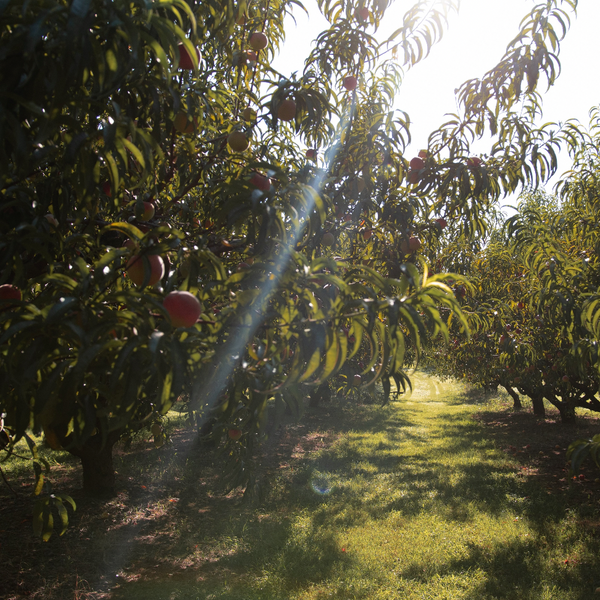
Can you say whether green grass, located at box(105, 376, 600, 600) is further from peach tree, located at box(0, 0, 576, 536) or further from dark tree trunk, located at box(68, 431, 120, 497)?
peach tree, located at box(0, 0, 576, 536)

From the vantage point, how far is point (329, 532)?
18.1 feet

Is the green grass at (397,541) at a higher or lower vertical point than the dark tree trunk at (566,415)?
lower

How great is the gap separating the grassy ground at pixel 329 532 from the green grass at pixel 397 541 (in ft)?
0.07

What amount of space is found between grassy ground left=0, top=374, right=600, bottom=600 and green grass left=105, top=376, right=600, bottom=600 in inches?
0.8

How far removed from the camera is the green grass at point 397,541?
425 centimetres

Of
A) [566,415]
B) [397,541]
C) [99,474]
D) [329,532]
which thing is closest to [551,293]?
[397,541]

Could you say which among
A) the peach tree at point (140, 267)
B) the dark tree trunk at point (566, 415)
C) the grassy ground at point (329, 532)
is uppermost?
the peach tree at point (140, 267)

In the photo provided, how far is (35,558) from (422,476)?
18.7 feet

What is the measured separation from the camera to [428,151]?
10.3ft

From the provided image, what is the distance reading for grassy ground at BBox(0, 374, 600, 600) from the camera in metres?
4.30

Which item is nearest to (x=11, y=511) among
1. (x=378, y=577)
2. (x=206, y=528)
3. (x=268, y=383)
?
(x=206, y=528)

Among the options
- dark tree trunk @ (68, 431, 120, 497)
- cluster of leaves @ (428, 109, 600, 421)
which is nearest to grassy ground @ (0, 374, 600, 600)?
dark tree trunk @ (68, 431, 120, 497)

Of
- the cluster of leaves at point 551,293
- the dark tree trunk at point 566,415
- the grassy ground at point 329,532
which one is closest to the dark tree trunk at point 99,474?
the grassy ground at point 329,532

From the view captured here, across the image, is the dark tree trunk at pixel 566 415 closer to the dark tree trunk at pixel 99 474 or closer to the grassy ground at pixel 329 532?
the grassy ground at pixel 329 532
